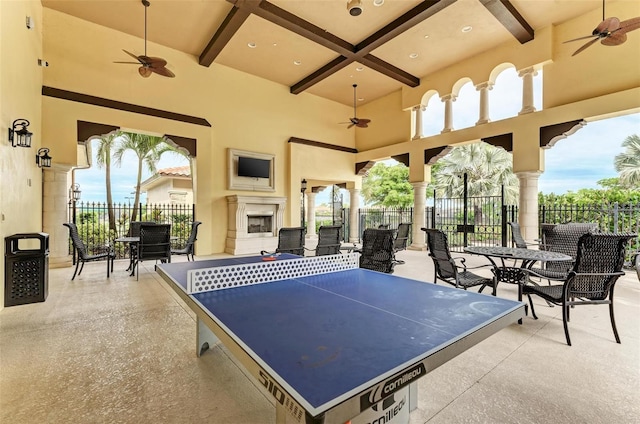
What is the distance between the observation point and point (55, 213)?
6.22 metres

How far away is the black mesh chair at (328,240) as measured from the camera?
5.26 meters

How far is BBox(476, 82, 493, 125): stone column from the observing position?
816 cm

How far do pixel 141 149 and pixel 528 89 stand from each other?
40.2 feet

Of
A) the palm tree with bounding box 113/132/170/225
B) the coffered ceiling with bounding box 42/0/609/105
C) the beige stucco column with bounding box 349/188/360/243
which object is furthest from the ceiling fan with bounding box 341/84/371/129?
the palm tree with bounding box 113/132/170/225

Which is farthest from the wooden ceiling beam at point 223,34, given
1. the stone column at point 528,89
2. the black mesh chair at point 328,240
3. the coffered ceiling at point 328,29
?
the stone column at point 528,89

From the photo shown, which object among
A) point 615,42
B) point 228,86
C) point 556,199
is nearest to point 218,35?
point 228,86

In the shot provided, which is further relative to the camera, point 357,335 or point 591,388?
point 591,388

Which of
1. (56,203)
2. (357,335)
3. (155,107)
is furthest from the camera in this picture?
(155,107)

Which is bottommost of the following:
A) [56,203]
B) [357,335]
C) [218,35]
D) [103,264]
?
[103,264]

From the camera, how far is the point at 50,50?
252 inches

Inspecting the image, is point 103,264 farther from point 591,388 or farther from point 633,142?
point 633,142

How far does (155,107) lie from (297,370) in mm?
8638

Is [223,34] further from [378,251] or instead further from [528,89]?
[528,89]

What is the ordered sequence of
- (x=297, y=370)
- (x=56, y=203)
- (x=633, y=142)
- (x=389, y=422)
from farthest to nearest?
(x=633, y=142), (x=56, y=203), (x=389, y=422), (x=297, y=370)
